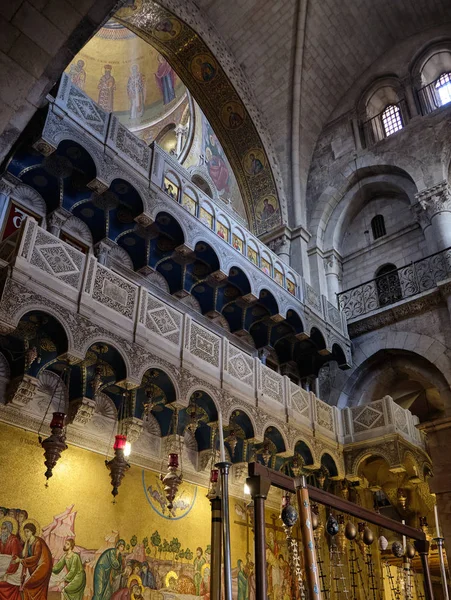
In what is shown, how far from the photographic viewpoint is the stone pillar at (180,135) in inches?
788

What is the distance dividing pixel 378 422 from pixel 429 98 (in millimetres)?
11240

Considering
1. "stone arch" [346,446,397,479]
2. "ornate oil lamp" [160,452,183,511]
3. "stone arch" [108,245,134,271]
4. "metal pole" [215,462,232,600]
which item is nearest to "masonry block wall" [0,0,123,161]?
"metal pole" [215,462,232,600]

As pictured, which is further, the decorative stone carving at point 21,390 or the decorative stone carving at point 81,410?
the decorative stone carving at point 81,410

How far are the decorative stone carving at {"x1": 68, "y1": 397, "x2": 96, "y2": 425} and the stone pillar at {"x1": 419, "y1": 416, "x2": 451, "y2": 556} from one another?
21.0ft

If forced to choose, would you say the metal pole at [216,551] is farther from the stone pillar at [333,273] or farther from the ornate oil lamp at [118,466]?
the stone pillar at [333,273]

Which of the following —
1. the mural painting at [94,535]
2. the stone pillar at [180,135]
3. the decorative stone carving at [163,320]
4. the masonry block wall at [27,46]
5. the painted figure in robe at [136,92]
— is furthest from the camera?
the painted figure in robe at [136,92]

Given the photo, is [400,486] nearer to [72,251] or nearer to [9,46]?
[72,251]

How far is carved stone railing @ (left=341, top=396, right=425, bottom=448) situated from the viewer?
1321 cm

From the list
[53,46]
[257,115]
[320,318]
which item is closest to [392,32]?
[257,115]

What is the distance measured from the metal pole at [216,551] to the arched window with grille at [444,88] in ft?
57.2

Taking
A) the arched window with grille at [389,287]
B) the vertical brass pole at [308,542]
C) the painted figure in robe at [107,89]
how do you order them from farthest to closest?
the painted figure in robe at [107,89], the arched window with grille at [389,287], the vertical brass pole at [308,542]

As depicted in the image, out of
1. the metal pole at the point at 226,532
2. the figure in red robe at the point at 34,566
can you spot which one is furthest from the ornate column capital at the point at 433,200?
the metal pole at the point at 226,532

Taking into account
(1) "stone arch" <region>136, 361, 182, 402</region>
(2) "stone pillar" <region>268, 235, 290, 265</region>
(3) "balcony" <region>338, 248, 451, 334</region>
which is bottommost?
(1) "stone arch" <region>136, 361, 182, 402</region>

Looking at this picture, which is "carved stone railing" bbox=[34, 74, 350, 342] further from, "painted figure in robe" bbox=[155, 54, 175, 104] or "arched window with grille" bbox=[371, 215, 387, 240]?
"painted figure in robe" bbox=[155, 54, 175, 104]
